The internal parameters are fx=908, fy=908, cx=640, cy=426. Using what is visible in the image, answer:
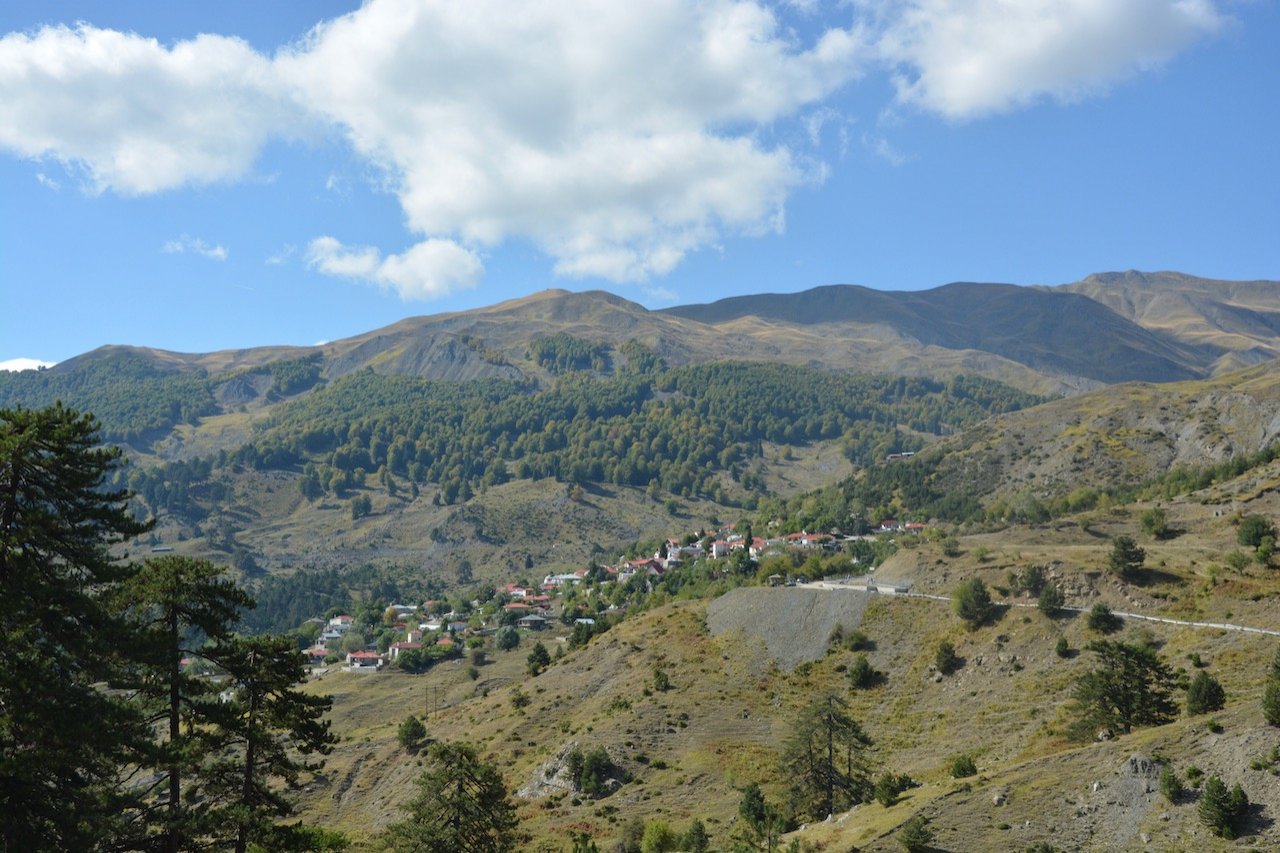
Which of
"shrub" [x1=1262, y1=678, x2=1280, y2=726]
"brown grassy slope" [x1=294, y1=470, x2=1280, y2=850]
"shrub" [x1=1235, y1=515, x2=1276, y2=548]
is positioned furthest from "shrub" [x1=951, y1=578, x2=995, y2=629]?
"shrub" [x1=1262, y1=678, x2=1280, y2=726]

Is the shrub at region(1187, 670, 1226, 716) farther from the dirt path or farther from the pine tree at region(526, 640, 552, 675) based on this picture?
the pine tree at region(526, 640, 552, 675)

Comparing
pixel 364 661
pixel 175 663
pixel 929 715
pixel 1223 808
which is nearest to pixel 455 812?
pixel 175 663

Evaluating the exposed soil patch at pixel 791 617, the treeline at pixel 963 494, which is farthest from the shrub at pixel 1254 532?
the treeline at pixel 963 494

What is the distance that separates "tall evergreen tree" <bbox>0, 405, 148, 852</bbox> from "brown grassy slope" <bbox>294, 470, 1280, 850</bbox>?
2917 cm

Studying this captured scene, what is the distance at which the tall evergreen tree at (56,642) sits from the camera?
1912 centimetres

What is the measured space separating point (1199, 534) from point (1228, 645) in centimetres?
2798

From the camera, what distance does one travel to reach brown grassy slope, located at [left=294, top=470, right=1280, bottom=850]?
37812 millimetres

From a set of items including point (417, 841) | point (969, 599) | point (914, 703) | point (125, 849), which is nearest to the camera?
point (125, 849)

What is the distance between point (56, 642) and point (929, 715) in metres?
58.2

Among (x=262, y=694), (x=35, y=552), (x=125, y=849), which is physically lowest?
(x=125, y=849)

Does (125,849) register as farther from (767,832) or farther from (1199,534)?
(1199,534)

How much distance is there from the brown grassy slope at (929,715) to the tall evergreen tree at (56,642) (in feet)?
95.7

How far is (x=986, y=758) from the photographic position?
55000 mm

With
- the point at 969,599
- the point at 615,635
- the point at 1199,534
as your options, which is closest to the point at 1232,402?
the point at 1199,534
